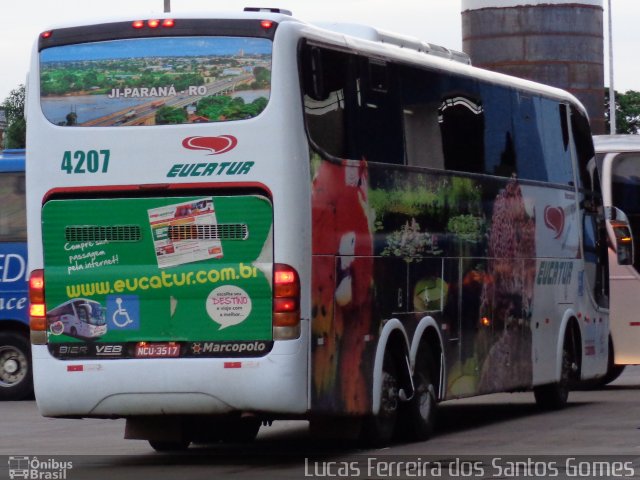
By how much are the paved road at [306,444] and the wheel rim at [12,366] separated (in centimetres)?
→ 276

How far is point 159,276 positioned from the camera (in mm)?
13141

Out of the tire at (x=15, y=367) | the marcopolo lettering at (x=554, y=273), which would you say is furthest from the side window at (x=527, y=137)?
the tire at (x=15, y=367)

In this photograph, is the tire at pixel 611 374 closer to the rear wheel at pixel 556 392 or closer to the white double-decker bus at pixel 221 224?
the rear wheel at pixel 556 392

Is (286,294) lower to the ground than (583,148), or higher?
lower

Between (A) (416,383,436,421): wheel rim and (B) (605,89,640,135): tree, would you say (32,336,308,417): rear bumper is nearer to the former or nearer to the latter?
(A) (416,383,436,421): wheel rim

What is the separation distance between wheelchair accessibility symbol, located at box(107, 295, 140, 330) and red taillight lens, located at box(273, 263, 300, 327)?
3.66 feet

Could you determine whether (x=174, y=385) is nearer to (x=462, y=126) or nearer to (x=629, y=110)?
(x=462, y=126)

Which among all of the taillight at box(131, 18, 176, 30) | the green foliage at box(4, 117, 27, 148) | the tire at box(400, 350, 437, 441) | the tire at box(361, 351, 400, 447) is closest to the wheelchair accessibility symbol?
the taillight at box(131, 18, 176, 30)

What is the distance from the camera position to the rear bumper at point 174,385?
41.9 ft

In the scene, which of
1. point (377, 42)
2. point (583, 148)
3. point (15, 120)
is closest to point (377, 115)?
point (377, 42)

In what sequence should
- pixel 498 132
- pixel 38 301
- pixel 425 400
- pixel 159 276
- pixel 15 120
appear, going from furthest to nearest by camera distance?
pixel 15 120
pixel 498 132
pixel 425 400
pixel 38 301
pixel 159 276

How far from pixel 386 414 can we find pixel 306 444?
118 cm

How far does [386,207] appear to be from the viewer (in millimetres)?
14484

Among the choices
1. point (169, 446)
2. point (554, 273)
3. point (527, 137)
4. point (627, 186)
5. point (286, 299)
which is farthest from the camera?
point (627, 186)
